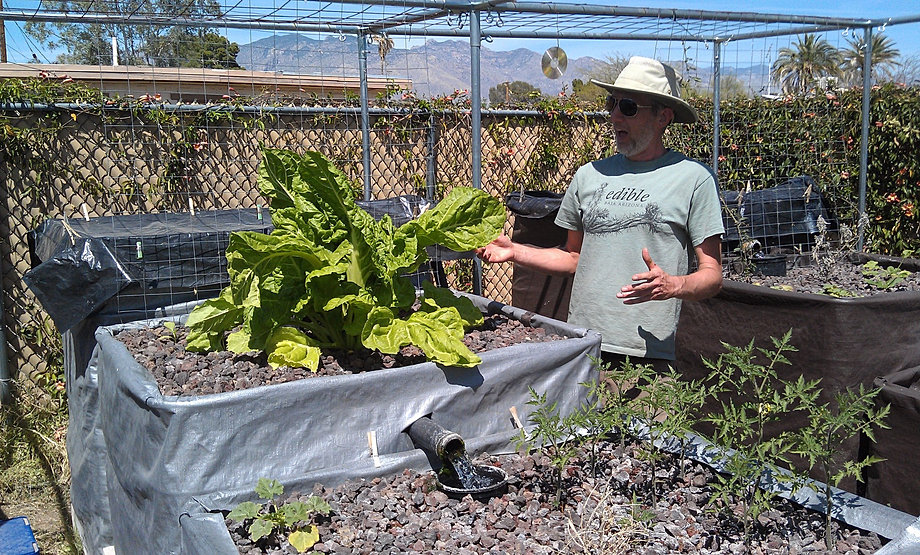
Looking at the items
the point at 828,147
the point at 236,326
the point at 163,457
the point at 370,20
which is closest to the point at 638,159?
the point at 236,326

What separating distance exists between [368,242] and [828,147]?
587 centimetres

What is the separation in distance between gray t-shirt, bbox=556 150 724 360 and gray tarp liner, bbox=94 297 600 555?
0.51 meters

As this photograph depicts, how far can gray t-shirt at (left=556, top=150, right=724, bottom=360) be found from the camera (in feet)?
9.29

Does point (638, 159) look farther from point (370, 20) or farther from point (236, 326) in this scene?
point (370, 20)

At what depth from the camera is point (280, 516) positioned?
181cm

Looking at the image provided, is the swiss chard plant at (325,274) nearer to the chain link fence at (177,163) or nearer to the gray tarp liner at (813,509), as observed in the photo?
the gray tarp liner at (813,509)

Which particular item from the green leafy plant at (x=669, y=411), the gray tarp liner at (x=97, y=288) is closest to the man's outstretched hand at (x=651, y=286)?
the green leafy plant at (x=669, y=411)

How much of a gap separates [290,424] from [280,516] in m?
0.30

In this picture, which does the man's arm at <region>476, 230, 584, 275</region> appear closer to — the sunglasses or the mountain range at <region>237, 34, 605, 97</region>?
the sunglasses

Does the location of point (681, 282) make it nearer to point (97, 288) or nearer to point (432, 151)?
point (97, 288)

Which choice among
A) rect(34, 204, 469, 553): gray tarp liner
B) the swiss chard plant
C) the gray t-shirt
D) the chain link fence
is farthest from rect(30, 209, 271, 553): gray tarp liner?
the gray t-shirt

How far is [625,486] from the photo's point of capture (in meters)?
2.09

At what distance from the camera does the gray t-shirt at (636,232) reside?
283 cm

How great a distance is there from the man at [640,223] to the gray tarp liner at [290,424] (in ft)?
1.68
